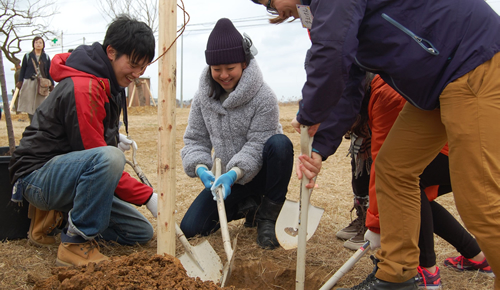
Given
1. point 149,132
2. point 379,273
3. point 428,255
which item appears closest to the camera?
point 379,273

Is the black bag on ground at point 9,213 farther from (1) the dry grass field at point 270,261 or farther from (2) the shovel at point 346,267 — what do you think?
(2) the shovel at point 346,267

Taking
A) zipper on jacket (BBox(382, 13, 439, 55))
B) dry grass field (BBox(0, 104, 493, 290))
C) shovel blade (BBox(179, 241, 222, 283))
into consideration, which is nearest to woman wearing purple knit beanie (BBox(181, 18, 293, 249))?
dry grass field (BBox(0, 104, 493, 290))

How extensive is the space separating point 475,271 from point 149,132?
7604mm

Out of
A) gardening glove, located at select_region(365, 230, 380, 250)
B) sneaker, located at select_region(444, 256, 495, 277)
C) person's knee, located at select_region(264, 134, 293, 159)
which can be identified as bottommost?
sneaker, located at select_region(444, 256, 495, 277)

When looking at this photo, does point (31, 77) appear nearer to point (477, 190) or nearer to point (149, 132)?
point (149, 132)

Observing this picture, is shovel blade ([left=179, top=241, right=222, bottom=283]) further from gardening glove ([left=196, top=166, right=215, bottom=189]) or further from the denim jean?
the denim jean

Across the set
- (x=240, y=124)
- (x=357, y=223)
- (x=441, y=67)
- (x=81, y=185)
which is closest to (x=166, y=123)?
(x=81, y=185)

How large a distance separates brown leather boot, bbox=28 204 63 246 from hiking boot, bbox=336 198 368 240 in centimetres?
188

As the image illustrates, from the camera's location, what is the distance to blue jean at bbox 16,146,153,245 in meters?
2.04

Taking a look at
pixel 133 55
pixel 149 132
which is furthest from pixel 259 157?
pixel 149 132

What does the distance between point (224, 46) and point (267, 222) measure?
1.17 metres

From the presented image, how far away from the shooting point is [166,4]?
5.15ft

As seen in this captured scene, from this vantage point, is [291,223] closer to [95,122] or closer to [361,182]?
[361,182]

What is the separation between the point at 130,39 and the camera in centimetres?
220
